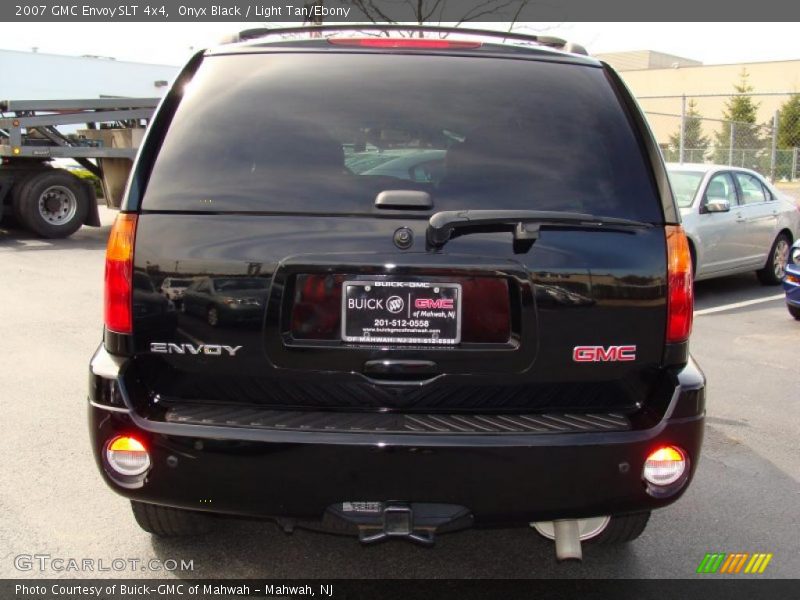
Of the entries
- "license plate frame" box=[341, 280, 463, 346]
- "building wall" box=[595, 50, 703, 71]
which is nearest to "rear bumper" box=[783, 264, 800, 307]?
"license plate frame" box=[341, 280, 463, 346]

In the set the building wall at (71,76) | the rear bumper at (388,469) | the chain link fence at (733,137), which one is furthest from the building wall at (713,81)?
the rear bumper at (388,469)

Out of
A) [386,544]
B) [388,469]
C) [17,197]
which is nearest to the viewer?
[388,469]

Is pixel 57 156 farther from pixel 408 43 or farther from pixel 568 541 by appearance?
pixel 568 541

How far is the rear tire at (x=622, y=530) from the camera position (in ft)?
10.2

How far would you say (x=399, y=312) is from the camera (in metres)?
2.43

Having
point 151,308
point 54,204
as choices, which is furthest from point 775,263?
point 54,204

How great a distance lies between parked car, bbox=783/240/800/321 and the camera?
25.6 ft

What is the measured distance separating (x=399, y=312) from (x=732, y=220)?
8196mm

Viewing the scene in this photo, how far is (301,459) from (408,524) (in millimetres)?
387

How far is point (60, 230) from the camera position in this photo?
13766 mm

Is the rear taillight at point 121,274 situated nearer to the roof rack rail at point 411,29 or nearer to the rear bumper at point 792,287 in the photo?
the roof rack rail at point 411,29

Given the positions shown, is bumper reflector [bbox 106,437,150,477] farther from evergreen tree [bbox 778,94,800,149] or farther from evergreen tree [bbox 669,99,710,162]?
evergreen tree [bbox 778,94,800,149]

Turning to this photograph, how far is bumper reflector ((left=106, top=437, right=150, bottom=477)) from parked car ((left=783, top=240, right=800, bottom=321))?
7.13m

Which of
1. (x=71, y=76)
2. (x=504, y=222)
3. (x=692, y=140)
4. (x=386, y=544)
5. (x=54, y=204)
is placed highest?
(x=71, y=76)
